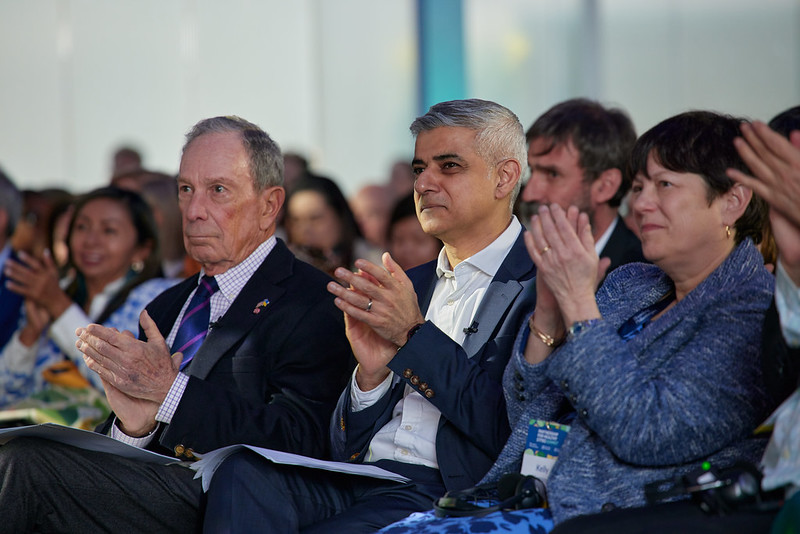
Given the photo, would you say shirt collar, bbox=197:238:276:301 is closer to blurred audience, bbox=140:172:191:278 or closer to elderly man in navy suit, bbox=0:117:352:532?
elderly man in navy suit, bbox=0:117:352:532

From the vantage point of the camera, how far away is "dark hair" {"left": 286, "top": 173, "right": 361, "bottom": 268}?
17.6ft

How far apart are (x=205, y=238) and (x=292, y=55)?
27.3 feet

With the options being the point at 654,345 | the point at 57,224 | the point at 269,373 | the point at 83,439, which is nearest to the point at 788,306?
the point at 654,345

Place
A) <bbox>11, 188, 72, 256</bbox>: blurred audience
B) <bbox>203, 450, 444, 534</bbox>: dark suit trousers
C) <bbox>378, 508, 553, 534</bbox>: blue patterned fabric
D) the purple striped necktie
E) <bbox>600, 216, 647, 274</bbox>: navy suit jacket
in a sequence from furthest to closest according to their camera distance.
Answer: <bbox>11, 188, 72, 256</bbox>: blurred audience < <bbox>600, 216, 647, 274</bbox>: navy suit jacket < the purple striped necktie < <bbox>203, 450, 444, 534</bbox>: dark suit trousers < <bbox>378, 508, 553, 534</bbox>: blue patterned fabric

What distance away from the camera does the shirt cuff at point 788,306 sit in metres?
1.88

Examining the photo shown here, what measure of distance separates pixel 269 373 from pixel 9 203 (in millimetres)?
2640

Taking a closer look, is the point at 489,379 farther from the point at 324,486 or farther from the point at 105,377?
the point at 105,377

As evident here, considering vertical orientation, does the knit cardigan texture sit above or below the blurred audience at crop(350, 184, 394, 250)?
above

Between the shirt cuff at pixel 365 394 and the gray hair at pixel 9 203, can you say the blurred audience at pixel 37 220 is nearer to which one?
the gray hair at pixel 9 203

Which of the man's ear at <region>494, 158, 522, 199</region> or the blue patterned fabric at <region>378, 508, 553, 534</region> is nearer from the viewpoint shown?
the blue patterned fabric at <region>378, 508, 553, 534</region>

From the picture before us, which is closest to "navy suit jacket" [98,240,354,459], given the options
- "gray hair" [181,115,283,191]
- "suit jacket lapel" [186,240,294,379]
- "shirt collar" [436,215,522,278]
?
"suit jacket lapel" [186,240,294,379]

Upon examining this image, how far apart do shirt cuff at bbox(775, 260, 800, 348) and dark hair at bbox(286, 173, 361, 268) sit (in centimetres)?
345

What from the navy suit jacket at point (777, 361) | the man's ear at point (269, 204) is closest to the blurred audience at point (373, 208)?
the man's ear at point (269, 204)

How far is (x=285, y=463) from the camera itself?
2.47 meters
